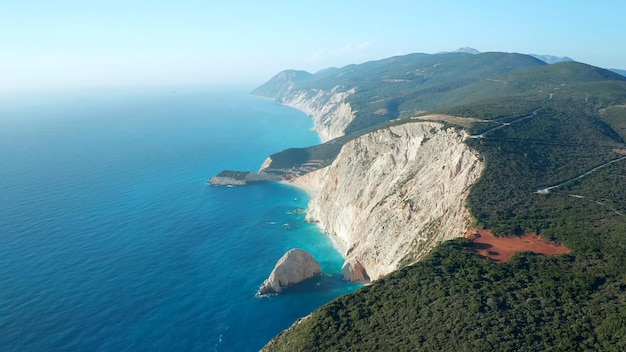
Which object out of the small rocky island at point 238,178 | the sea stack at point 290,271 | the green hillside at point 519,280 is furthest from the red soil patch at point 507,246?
the small rocky island at point 238,178

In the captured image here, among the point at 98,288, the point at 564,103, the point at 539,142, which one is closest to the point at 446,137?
the point at 539,142

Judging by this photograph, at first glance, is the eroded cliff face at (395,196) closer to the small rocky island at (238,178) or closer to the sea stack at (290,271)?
the sea stack at (290,271)

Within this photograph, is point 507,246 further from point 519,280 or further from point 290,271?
point 290,271

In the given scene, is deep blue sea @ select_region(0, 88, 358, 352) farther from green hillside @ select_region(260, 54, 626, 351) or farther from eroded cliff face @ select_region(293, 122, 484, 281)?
green hillside @ select_region(260, 54, 626, 351)

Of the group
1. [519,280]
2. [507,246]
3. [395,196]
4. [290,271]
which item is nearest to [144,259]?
[290,271]

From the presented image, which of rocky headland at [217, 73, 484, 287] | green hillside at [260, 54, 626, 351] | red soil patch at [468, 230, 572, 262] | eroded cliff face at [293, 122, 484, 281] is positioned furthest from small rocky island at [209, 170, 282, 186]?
red soil patch at [468, 230, 572, 262]

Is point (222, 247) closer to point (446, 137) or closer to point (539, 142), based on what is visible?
point (446, 137)
